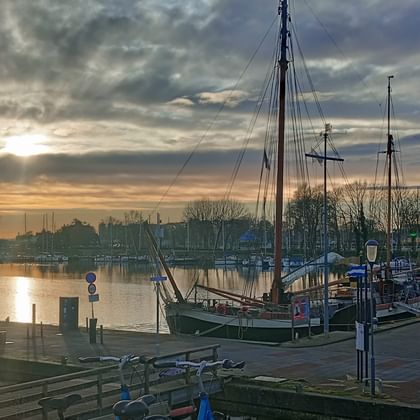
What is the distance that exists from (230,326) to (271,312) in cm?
184

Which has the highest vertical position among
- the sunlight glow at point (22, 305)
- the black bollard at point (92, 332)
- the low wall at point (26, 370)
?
the black bollard at point (92, 332)

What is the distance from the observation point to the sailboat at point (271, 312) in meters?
28.3

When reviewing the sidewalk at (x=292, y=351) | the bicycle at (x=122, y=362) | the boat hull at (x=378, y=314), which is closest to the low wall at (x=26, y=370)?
the sidewalk at (x=292, y=351)

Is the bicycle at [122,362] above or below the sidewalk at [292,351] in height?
above

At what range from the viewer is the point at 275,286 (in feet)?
101

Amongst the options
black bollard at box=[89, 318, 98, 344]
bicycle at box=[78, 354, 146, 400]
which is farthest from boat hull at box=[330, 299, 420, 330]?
bicycle at box=[78, 354, 146, 400]

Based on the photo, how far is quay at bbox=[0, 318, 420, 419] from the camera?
15258 millimetres

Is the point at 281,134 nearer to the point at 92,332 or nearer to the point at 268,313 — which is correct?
the point at 268,313

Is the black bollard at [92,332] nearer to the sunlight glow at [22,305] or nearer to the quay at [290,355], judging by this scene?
the quay at [290,355]

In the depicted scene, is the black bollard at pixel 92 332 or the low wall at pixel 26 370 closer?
the low wall at pixel 26 370

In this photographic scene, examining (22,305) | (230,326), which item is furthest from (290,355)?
(22,305)

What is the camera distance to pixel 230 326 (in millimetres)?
29359

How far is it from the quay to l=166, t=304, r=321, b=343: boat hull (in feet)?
10.7

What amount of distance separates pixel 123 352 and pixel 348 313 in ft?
46.7
